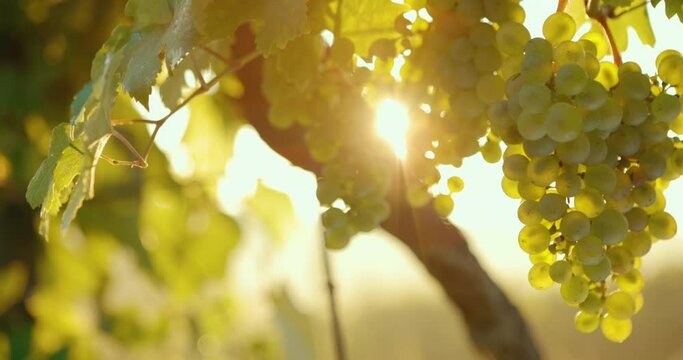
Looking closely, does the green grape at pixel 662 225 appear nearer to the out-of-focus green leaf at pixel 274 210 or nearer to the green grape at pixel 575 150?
the green grape at pixel 575 150

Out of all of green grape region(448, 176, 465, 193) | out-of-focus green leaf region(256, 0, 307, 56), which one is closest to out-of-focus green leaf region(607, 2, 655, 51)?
green grape region(448, 176, 465, 193)

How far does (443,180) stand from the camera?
0.55m

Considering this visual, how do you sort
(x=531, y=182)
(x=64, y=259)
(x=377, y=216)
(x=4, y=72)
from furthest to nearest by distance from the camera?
1. (x=64, y=259)
2. (x=4, y=72)
3. (x=377, y=216)
4. (x=531, y=182)

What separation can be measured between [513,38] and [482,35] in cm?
3

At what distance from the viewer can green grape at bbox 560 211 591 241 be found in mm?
406

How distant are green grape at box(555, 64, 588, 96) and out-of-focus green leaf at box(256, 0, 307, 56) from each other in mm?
133

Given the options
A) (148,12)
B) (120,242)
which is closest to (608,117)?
(148,12)

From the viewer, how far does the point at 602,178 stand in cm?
40

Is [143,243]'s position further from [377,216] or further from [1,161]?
[377,216]

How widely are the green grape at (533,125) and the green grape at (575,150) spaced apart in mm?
18

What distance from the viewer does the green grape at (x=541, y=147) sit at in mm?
394

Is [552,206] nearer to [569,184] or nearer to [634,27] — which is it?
[569,184]

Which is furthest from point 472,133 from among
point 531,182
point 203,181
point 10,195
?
point 10,195

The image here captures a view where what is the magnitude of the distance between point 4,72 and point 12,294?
34 centimetres
